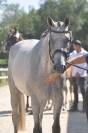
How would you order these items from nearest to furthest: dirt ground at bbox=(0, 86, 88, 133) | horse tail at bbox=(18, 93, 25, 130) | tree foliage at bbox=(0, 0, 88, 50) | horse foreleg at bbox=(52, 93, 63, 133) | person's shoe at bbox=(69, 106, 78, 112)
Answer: horse foreleg at bbox=(52, 93, 63, 133)
horse tail at bbox=(18, 93, 25, 130)
dirt ground at bbox=(0, 86, 88, 133)
person's shoe at bbox=(69, 106, 78, 112)
tree foliage at bbox=(0, 0, 88, 50)

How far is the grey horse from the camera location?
6.08 m

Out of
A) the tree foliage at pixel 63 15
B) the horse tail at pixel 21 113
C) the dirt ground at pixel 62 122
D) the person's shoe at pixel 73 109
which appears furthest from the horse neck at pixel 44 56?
the tree foliage at pixel 63 15

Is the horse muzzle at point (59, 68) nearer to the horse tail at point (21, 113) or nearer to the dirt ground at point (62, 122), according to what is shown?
the horse tail at point (21, 113)

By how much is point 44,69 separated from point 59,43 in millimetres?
766

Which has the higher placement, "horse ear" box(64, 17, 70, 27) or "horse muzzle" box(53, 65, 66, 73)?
"horse ear" box(64, 17, 70, 27)

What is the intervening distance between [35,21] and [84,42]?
11.0 meters

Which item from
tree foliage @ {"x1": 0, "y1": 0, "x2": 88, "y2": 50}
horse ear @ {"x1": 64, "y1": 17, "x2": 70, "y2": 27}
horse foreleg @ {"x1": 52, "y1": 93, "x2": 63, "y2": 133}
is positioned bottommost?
tree foliage @ {"x1": 0, "y1": 0, "x2": 88, "y2": 50}

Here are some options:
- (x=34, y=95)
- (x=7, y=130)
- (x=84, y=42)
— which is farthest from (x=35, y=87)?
(x=84, y=42)

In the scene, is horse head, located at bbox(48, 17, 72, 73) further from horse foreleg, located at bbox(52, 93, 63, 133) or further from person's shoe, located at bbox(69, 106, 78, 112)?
person's shoe, located at bbox(69, 106, 78, 112)

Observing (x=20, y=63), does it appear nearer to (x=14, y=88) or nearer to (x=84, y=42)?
(x=14, y=88)

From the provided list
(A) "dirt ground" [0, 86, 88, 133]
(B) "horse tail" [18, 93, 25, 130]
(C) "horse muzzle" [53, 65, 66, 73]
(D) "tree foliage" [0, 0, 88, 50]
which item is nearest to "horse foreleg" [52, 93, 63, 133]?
(C) "horse muzzle" [53, 65, 66, 73]

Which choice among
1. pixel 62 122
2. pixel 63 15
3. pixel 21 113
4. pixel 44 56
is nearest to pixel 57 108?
pixel 44 56

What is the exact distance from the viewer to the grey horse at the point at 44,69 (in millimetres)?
6082

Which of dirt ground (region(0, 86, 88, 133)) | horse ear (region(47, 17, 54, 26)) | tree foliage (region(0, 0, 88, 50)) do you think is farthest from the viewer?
tree foliage (region(0, 0, 88, 50))
